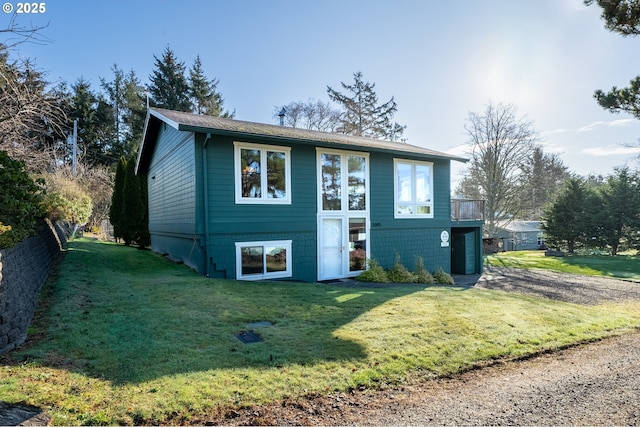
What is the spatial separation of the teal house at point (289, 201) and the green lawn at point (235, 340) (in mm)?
1858

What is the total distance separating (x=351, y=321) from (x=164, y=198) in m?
10.2

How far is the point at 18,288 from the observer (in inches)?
193

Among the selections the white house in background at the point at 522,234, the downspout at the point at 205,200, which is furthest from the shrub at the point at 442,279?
the white house in background at the point at 522,234

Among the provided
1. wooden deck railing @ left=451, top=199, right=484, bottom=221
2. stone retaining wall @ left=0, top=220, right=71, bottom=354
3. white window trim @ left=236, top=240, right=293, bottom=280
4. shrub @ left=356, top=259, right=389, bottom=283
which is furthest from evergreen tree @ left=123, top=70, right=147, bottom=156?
wooden deck railing @ left=451, top=199, right=484, bottom=221

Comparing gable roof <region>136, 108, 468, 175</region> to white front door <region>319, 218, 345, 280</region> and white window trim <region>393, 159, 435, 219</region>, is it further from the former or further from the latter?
white front door <region>319, 218, 345, 280</region>

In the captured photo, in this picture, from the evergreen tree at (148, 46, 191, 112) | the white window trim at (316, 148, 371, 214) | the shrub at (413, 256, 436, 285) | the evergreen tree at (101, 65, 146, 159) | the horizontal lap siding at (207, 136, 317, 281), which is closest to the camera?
the horizontal lap siding at (207, 136, 317, 281)

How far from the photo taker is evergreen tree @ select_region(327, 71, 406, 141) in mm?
32188

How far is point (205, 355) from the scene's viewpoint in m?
4.08

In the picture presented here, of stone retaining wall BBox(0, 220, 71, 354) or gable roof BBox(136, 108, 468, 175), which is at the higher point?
gable roof BBox(136, 108, 468, 175)

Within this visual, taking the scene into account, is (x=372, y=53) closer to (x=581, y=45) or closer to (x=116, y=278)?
(x=581, y=45)

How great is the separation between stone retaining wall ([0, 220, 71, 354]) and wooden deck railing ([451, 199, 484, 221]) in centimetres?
1398

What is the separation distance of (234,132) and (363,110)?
25.6 meters

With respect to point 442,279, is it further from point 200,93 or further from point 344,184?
point 200,93

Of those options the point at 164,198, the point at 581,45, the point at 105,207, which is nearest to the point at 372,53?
the point at 581,45
